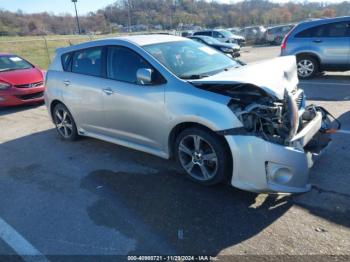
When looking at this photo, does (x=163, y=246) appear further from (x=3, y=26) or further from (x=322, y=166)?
(x=3, y=26)

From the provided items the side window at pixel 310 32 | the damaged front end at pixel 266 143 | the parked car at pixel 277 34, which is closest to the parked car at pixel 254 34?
the parked car at pixel 277 34

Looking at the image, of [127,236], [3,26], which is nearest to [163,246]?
[127,236]

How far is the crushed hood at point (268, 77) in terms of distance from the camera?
329 cm

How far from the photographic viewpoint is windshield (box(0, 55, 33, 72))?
9.41 m

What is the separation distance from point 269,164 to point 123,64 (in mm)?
2456

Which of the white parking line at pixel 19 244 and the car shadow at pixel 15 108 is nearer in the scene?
the white parking line at pixel 19 244

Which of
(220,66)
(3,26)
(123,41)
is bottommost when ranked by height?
(3,26)

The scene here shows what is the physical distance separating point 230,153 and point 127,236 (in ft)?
4.53

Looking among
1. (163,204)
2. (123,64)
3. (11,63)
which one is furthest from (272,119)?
(11,63)

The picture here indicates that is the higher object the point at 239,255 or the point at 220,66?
the point at 220,66

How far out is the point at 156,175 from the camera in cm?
423

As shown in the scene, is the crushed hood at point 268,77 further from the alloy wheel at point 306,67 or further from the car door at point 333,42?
the alloy wheel at point 306,67

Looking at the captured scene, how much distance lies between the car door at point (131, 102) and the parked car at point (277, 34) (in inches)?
1089

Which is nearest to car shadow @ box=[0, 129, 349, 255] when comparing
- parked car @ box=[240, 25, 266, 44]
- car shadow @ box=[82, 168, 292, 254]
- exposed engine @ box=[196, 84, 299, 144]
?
car shadow @ box=[82, 168, 292, 254]
